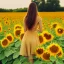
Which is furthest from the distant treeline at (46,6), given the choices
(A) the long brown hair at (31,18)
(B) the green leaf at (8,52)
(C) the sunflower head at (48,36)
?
(C) the sunflower head at (48,36)

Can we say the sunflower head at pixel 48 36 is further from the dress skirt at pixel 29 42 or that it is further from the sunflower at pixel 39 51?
the sunflower at pixel 39 51

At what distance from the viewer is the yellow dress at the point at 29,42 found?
231 inches

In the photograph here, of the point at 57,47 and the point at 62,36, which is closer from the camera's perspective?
the point at 57,47

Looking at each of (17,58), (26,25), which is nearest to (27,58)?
(17,58)

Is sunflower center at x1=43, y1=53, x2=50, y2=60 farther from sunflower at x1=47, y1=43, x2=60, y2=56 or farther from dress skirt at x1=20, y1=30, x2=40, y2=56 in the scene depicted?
dress skirt at x1=20, y1=30, x2=40, y2=56

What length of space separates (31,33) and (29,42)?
0.47ft

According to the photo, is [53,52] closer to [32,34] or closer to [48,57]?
[48,57]

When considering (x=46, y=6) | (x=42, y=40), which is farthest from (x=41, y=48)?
(x=46, y=6)

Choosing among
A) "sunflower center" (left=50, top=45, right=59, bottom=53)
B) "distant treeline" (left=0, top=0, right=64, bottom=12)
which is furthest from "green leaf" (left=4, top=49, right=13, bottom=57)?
A: "distant treeline" (left=0, top=0, right=64, bottom=12)

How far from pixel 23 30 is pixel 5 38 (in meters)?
0.39

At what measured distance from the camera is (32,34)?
5984mm

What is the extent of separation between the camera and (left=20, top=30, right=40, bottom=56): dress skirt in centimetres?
588

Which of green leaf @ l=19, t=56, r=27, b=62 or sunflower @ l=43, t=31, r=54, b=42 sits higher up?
sunflower @ l=43, t=31, r=54, b=42

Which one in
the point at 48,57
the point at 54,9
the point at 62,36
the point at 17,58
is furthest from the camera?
the point at 54,9
